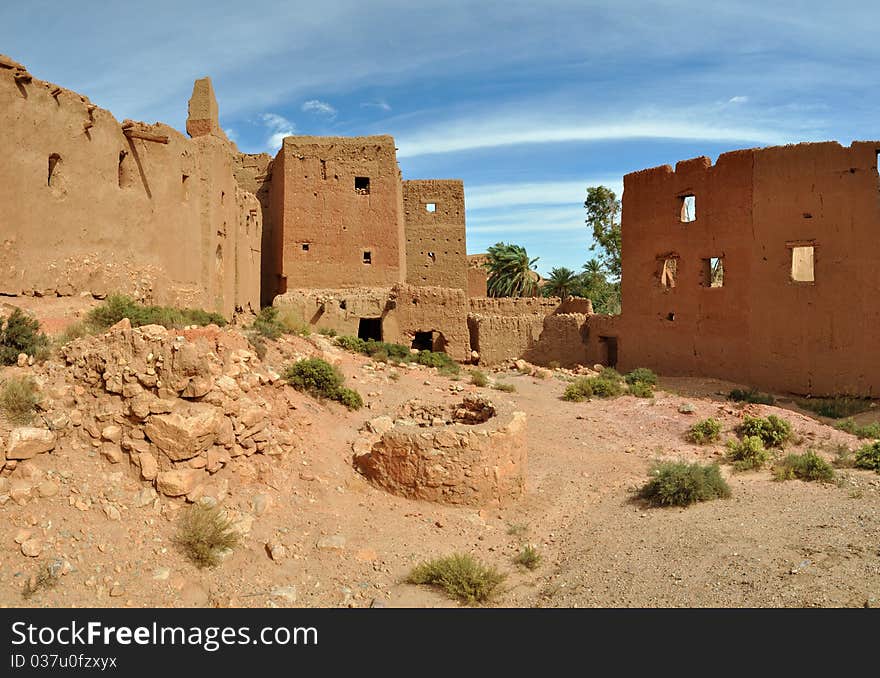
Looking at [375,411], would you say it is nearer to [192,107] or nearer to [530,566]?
[530,566]

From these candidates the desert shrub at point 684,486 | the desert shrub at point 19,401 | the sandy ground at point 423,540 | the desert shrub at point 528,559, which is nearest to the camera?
the sandy ground at point 423,540

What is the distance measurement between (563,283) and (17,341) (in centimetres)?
2852

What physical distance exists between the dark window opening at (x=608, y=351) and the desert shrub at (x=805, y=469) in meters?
11.5

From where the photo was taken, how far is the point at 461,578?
21.0 ft

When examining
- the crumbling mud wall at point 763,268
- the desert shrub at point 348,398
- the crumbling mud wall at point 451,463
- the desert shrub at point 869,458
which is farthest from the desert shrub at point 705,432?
the desert shrub at point 348,398

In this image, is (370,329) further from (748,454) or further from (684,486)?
(684,486)

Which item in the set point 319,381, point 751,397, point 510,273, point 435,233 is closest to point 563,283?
point 510,273

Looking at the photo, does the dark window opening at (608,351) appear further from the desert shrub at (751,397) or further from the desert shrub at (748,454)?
the desert shrub at (748,454)

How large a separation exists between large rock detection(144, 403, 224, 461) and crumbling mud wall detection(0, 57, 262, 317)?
5295 millimetres

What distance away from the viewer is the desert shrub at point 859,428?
12.6 meters

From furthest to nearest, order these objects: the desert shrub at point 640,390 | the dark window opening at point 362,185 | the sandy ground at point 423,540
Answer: the dark window opening at point 362,185 < the desert shrub at point 640,390 < the sandy ground at point 423,540

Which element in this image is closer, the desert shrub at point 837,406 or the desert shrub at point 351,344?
the desert shrub at point 837,406

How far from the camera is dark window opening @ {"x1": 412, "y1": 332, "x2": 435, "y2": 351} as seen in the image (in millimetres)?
21109
